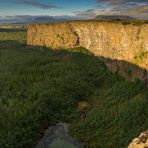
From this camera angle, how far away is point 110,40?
99.3m

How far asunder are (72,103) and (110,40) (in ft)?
83.1

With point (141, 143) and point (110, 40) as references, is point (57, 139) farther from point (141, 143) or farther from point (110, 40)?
point (110, 40)

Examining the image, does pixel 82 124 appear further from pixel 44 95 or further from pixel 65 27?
pixel 65 27

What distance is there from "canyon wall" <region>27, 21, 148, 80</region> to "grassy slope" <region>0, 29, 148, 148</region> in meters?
3.16

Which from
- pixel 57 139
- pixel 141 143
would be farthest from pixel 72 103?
A: pixel 141 143

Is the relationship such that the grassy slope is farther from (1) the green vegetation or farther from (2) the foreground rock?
(2) the foreground rock

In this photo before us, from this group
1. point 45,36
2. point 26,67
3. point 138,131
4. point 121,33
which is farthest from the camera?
point 45,36

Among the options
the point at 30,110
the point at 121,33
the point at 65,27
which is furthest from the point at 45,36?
the point at 30,110

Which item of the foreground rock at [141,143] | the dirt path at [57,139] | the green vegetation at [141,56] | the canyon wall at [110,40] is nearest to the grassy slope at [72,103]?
the dirt path at [57,139]

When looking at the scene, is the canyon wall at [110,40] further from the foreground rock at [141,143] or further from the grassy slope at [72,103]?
the foreground rock at [141,143]

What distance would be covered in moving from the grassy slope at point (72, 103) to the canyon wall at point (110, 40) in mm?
3164

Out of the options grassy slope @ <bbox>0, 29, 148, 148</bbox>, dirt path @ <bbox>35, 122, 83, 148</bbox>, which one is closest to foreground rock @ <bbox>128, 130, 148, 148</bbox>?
grassy slope @ <bbox>0, 29, 148, 148</bbox>

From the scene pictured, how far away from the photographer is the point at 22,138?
6184 centimetres

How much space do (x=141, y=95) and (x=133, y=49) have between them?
1742 cm
